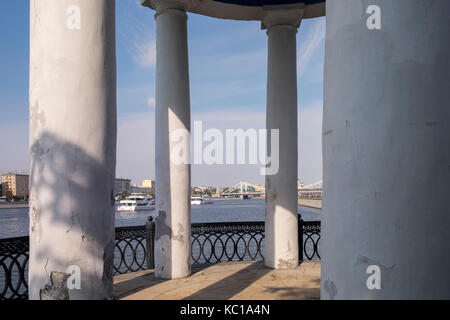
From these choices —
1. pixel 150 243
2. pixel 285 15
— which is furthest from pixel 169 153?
pixel 285 15

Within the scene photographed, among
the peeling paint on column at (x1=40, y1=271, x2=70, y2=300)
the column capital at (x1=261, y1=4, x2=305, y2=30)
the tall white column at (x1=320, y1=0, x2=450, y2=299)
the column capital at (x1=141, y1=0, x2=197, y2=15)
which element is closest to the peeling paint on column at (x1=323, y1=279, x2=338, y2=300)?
the tall white column at (x1=320, y1=0, x2=450, y2=299)

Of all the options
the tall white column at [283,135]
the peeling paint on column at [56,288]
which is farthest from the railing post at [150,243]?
the peeling paint on column at [56,288]

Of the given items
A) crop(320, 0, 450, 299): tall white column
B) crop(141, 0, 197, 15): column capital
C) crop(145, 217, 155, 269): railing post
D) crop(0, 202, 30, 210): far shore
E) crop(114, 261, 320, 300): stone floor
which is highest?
crop(141, 0, 197, 15): column capital

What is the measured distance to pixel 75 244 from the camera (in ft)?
16.0

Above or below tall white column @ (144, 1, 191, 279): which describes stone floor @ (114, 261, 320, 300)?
below

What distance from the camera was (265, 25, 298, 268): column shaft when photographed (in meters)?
11.8

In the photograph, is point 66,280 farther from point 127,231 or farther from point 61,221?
point 127,231

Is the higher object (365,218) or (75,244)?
(365,218)

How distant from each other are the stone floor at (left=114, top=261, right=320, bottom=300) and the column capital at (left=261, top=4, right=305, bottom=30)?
26.2ft

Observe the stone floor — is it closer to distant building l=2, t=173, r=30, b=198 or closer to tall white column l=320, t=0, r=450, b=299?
tall white column l=320, t=0, r=450, b=299

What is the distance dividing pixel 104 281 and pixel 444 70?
488 centimetres

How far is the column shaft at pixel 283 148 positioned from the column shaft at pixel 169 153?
2.91 meters

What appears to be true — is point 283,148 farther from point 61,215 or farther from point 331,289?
point 331,289
